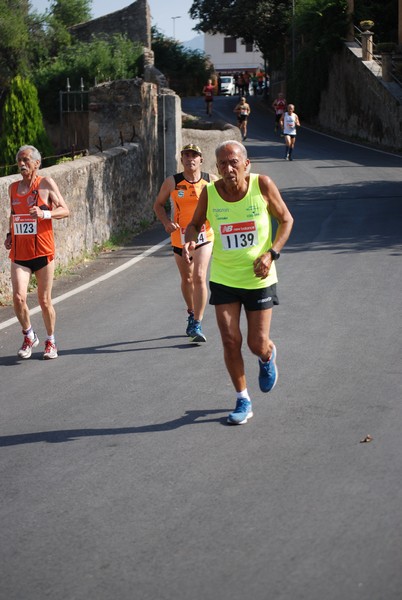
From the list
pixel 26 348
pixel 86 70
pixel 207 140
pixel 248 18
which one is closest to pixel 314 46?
pixel 86 70

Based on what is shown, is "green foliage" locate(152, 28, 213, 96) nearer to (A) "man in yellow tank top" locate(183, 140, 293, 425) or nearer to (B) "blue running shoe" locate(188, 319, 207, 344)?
(B) "blue running shoe" locate(188, 319, 207, 344)

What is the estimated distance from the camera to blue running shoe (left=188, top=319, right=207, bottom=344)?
10.1m

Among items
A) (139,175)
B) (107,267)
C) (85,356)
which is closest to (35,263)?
(85,356)

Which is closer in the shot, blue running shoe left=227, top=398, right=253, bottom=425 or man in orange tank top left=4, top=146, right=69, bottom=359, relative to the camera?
blue running shoe left=227, top=398, right=253, bottom=425

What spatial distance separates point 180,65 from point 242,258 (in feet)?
232

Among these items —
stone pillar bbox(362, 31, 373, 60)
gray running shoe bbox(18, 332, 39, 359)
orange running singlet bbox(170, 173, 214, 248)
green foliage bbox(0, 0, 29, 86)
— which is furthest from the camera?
green foliage bbox(0, 0, 29, 86)

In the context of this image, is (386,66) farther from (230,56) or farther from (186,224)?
(230,56)

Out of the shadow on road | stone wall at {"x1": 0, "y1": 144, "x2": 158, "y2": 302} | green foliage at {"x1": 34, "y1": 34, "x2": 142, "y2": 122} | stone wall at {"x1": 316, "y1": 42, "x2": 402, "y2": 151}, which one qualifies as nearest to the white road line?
stone wall at {"x1": 0, "y1": 144, "x2": 158, "y2": 302}

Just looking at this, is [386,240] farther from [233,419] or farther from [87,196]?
[233,419]

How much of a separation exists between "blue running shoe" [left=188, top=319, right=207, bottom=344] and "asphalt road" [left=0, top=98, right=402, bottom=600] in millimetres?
92

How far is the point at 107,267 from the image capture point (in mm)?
15227

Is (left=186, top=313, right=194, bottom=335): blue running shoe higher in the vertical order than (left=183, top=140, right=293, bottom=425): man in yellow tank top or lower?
lower

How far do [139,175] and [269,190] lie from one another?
12178mm

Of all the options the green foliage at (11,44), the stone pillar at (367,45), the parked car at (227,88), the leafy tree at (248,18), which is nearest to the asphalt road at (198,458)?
the stone pillar at (367,45)
